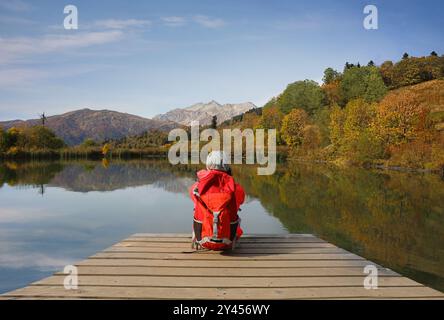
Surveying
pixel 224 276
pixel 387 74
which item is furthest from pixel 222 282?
pixel 387 74

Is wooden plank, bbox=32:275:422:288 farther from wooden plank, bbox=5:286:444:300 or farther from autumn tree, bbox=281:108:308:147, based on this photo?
autumn tree, bbox=281:108:308:147

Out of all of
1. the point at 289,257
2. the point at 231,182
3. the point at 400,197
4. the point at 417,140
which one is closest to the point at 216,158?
the point at 231,182

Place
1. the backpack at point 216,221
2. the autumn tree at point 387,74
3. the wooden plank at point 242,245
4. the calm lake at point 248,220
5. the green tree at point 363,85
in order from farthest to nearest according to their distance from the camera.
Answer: the autumn tree at point 387,74 → the green tree at point 363,85 → the calm lake at point 248,220 → the wooden plank at point 242,245 → the backpack at point 216,221

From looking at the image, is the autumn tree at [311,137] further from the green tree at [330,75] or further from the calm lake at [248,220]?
the green tree at [330,75]

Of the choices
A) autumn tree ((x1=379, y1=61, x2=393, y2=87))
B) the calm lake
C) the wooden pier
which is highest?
autumn tree ((x1=379, y1=61, x2=393, y2=87))

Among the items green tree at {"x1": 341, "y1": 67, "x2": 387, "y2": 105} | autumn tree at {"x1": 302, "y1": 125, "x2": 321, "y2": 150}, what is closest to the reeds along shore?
autumn tree at {"x1": 302, "y1": 125, "x2": 321, "y2": 150}

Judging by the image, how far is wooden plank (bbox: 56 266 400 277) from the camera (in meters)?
3.81

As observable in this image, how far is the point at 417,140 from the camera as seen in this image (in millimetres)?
35562

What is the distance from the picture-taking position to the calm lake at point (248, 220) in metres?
7.41

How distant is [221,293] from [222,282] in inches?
11.6

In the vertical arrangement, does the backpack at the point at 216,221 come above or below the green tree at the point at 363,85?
below

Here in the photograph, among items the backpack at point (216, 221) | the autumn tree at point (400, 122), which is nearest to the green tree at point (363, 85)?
the autumn tree at point (400, 122)

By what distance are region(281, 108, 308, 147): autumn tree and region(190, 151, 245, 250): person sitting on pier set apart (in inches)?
2130

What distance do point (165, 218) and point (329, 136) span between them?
1631 inches
